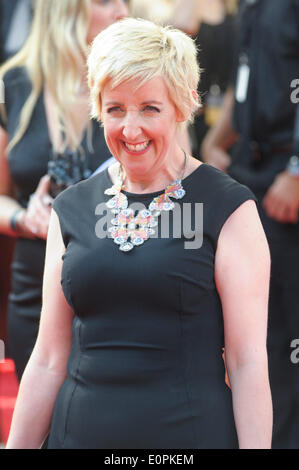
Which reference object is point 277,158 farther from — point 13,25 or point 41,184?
point 13,25

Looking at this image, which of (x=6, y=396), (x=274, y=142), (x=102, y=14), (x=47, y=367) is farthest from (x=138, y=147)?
(x=6, y=396)

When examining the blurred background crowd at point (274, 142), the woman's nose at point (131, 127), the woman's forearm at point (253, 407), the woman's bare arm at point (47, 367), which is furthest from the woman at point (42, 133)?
the woman's forearm at point (253, 407)

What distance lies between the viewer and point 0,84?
278 centimetres

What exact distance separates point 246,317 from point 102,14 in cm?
134

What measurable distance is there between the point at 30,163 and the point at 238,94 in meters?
1.18

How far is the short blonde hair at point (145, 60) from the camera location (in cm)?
175

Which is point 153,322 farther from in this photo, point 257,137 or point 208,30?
point 208,30

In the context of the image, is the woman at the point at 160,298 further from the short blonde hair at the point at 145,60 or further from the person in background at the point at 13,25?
the person in background at the point at 13,25

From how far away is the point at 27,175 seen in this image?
8.84ft

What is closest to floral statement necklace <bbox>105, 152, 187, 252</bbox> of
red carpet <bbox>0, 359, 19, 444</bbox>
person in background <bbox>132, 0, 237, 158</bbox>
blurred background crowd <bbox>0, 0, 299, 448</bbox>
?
blurred background crowd <bbox>0, 0, 299, 448</bbox>

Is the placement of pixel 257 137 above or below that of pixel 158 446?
above
